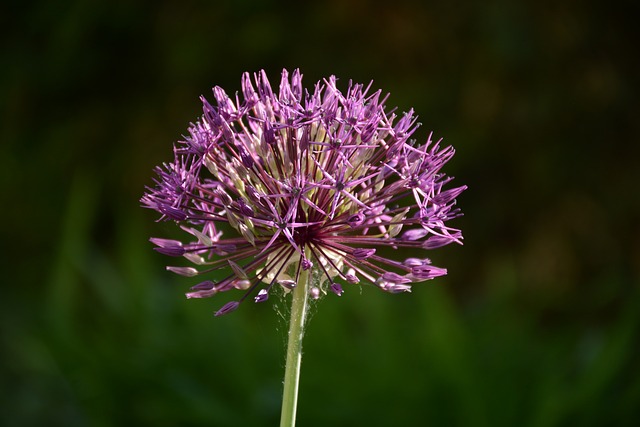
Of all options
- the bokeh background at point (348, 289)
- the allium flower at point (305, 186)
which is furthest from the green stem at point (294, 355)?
the bokeh background at point (348, 289)

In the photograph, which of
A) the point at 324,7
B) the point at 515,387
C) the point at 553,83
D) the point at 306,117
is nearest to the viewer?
the point at 306,117

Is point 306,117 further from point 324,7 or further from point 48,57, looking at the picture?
point 48,57

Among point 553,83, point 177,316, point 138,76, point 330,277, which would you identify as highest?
point 138,76

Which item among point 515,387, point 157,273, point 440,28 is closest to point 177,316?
point 157,273

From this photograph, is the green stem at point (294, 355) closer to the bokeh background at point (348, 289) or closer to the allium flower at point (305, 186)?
the allium flower at point (305, 186)

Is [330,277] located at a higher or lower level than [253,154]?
lower

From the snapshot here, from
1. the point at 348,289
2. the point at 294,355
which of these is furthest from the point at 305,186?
the point at 348,289
